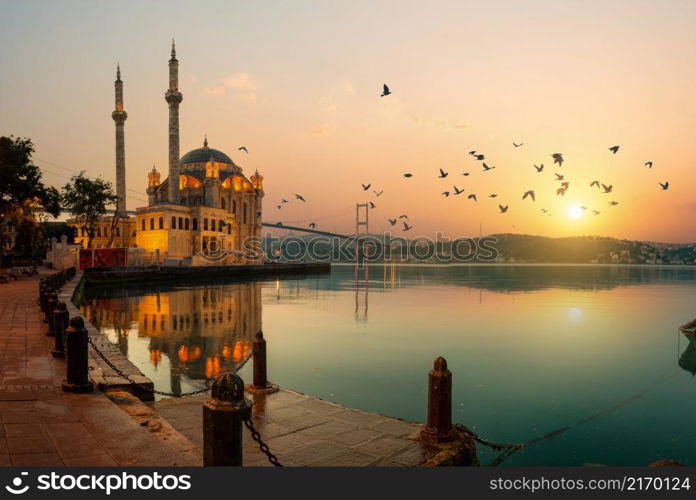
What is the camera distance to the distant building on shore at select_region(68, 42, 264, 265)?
62469 millimetres

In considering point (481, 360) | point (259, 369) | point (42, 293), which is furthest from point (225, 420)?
point (42, 293)

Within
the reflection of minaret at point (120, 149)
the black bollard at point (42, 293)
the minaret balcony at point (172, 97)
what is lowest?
the black bollard at point (42, 293)

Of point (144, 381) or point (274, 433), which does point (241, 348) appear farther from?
point (274, 433)

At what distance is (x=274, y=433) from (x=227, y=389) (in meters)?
3.13

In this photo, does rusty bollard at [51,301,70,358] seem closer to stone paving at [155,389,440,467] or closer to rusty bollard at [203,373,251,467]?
stone paving at [155,389,440,467]

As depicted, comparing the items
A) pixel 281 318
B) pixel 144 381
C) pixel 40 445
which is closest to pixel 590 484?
pixel 40 445

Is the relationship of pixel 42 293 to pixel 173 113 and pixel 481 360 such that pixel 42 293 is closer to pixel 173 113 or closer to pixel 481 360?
pixel 481 360

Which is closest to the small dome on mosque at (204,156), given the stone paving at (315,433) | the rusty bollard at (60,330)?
the rusty bollard at (60,330)

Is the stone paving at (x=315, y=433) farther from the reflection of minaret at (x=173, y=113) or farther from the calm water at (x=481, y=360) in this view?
the reflection of minaret at (x=173, y=113)

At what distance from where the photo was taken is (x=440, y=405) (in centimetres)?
552

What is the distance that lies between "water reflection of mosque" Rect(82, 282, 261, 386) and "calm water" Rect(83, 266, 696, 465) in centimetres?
6

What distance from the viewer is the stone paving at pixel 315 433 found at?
17.3 feet

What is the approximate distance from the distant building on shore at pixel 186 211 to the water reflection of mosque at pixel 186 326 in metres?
28.5

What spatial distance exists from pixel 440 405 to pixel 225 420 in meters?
2.98
